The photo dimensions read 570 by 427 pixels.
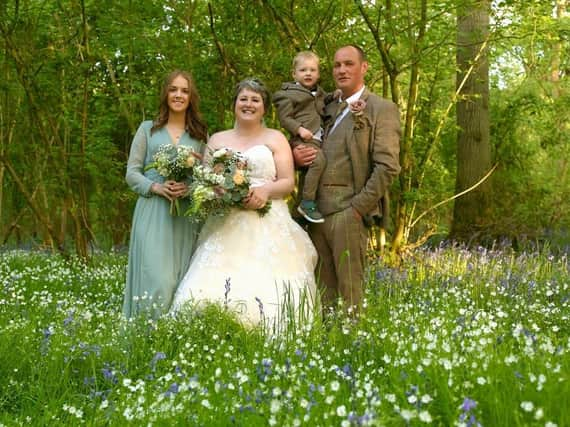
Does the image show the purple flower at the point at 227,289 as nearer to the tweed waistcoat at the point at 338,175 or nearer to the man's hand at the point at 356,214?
the tweed waistcoat at the point at 338,175

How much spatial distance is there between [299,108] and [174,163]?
47.0 inches

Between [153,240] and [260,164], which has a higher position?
[260,164]

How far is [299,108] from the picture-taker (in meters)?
5.81

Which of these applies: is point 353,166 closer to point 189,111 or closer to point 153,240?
point 189,111

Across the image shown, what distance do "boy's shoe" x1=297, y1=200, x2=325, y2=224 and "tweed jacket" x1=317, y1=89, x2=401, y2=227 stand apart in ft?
1.09

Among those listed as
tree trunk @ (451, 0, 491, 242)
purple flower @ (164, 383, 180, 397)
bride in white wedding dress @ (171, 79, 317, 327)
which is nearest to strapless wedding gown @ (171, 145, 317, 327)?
bride in white wedding dress @ (171, 79, 317, 327)

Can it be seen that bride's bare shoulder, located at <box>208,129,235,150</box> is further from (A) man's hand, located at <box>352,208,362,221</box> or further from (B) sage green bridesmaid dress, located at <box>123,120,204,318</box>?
(A) man's hand, located at <box>352,208,362,221</box>

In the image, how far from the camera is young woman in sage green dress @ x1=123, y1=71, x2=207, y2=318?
5871mm

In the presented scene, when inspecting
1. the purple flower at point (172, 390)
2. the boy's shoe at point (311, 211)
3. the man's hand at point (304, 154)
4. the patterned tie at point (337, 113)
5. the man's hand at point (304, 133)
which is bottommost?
the purple flower at point (172, 390)

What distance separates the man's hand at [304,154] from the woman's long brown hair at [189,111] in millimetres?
980

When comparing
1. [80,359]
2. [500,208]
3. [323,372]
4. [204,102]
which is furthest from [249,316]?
[500,208]

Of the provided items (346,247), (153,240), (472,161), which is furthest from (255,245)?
(472,161)

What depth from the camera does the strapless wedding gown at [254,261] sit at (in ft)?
18.4

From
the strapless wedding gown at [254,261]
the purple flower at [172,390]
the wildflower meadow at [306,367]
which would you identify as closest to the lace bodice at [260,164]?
the strapless wedding gown at [254,261]
